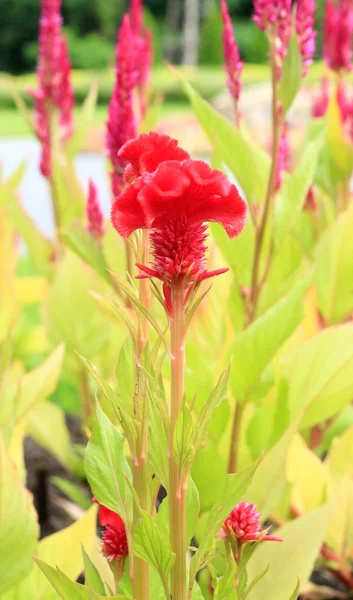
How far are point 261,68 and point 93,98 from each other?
50.7ft

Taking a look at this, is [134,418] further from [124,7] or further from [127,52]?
[124,7]

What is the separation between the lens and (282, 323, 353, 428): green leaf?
0.94 m

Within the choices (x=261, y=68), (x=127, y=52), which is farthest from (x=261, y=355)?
(x=261, y=68)

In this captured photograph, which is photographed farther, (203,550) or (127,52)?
(127,52)

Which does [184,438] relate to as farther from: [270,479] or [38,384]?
[38,384]

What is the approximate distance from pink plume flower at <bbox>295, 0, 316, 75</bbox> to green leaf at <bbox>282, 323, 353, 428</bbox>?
33 centimetres

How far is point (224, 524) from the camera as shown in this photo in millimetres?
567

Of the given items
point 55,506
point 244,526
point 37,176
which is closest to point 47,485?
point 55,506

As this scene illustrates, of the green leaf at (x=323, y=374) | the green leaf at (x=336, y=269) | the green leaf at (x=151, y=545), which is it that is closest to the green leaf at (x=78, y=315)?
the green leaf at (x=336, y=269)

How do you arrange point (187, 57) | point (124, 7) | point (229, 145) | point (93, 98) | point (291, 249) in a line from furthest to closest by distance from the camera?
1. point (124, 7)
2. point (187, 57)
3. point (93, 98)
4. point (291, 249)
5. point (229, 145)

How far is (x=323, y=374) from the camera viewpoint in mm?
945

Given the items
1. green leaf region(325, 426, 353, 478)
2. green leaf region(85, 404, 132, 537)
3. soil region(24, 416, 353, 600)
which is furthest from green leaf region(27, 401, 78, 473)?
green leaf region(85, 404, 132, 537)

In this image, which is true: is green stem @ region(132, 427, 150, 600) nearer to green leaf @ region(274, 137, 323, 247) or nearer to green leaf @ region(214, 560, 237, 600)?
green leaf @ region(214, 560, 237, 600)

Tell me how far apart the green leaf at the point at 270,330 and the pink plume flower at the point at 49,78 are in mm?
746
